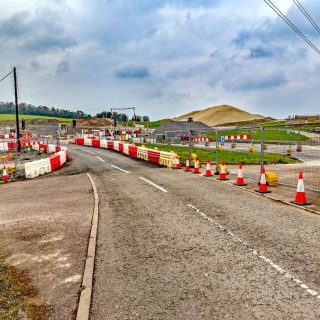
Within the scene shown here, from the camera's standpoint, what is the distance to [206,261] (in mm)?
6031

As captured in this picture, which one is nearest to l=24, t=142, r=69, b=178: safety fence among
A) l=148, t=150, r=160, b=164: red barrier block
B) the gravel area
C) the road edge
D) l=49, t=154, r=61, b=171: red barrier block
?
l=49, t=154, r=61, b=171: red barrier block

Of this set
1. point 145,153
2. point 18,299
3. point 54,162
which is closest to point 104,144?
point 145,153

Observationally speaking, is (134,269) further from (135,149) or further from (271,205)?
(135,149)

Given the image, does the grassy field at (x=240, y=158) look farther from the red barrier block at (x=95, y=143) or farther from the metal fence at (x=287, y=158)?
the red barrier block at (x=95, y=143)

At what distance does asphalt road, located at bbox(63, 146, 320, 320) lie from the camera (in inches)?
175

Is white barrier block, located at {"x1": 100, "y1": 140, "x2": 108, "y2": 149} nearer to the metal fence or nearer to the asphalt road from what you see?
the metal fence

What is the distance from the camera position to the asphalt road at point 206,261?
14.6 feet

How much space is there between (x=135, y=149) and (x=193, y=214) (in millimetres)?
22129

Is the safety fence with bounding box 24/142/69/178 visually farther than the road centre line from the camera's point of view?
Yes

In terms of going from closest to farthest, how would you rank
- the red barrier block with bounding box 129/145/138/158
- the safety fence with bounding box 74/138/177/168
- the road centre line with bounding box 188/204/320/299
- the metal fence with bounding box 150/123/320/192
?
the road centre line with bounding box 188/204/320/299, the metal fence with bounding box 150/123/320/192, the safety fence with bounding box 74/138/177/168, the red barrier block with bounding box 129/145/138/158

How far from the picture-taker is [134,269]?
18.9ft

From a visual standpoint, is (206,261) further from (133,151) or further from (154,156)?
(133,151)

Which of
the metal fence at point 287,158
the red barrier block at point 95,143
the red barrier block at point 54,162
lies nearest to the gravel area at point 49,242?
the metal fence at point 287,158

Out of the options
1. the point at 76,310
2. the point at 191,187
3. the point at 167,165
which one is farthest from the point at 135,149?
the point at 76,310
